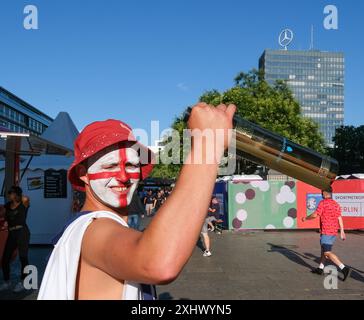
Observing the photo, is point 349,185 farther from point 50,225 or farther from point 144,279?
point 144,279

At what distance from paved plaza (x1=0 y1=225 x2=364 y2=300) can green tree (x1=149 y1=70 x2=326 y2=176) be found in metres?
17.4

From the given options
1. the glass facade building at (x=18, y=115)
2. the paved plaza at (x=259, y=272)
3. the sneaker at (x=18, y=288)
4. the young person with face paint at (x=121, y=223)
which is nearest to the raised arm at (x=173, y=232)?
the young person with face paint at (x=121, y=223)

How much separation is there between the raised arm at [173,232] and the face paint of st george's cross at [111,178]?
368 millimetres

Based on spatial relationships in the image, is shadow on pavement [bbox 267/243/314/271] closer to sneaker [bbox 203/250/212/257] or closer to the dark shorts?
the dark shorts

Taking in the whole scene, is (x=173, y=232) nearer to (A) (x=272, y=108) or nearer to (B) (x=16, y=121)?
(A) (x=272, y=108)

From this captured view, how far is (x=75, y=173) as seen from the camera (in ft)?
5.79

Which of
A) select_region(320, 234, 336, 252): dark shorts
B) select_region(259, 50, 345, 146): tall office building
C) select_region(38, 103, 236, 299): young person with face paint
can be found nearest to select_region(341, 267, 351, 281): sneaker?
select_region(320, 234, 336, 252): dark shorts

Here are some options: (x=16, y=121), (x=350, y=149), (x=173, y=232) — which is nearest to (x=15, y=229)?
(x=173, y=232)

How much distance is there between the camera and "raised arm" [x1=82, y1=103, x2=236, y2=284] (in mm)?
1046

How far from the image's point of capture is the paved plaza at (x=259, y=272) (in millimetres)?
7156

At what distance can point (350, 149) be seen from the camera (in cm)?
4759

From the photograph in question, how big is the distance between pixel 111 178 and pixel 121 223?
254 mm

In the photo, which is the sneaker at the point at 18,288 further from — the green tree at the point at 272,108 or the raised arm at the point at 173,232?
the green tree at the point at 272,108

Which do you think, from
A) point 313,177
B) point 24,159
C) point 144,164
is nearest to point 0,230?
point 24,159
